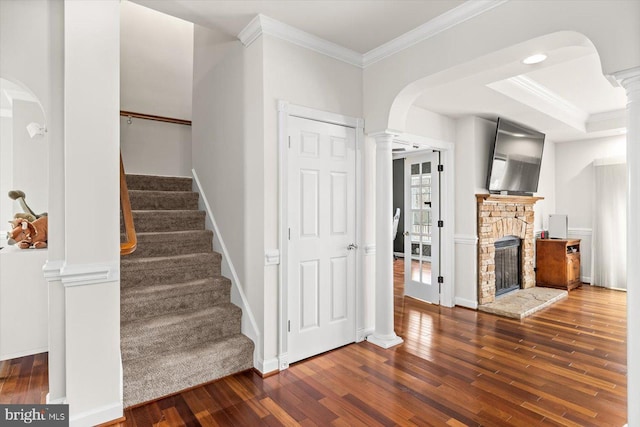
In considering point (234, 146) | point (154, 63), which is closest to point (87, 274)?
point (234, 146)

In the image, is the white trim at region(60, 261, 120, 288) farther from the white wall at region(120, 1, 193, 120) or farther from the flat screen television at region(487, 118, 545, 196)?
the flat screen television at region(487, 118, 545, 196)

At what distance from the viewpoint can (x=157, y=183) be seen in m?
4.21

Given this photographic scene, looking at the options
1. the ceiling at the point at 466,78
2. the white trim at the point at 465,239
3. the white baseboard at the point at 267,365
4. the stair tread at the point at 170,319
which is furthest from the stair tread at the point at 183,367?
the white trim at the point at 465,239

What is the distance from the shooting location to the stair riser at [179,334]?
248 cm

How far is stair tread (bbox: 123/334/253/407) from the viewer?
2312 mm

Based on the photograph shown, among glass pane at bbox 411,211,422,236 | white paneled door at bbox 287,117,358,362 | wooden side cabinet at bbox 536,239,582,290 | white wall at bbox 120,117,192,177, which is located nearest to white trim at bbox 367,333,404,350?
white paneled door at bbox 287,117,358,362

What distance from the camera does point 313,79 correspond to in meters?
3.06

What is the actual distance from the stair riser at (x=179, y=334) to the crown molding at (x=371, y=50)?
2.34 m

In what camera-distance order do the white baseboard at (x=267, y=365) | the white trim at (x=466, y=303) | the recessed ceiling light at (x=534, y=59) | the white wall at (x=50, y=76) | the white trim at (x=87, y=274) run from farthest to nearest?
the white trim at (x=466, y=303) < the recessed ceiling light at (x=534, y=59) < the white baseboard at (x=267, y=365) < the white wall at (x=50, y=76) < the white trim at (x=87, y=274)

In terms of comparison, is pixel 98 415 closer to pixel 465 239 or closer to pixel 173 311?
pixel 173 311

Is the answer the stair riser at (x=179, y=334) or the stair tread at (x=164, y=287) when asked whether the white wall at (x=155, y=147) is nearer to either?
the stair tread at (x=164, y=287)

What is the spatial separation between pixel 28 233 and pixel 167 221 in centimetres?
114

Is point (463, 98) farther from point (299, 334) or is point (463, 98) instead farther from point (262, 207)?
point (299, 334)

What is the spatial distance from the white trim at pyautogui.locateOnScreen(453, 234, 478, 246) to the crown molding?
2.67 m
